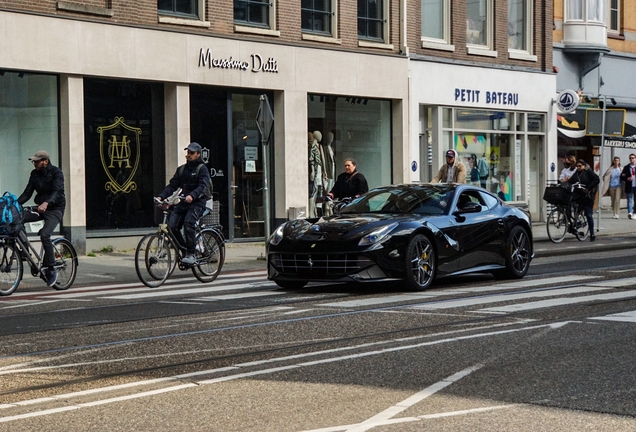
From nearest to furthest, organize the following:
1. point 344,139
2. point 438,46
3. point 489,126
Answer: point 344,139 < point 438,46 < point 489,126

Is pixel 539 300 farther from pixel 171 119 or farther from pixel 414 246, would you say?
pixel 171 119

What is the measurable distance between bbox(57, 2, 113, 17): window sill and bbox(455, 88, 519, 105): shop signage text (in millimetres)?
10833

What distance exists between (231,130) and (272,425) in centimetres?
1843

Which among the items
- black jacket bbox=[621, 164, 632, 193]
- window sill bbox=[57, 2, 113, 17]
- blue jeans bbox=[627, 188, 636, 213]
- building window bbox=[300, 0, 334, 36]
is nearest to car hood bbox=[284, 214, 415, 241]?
window sill bbox=[57, 2, 113, 17]

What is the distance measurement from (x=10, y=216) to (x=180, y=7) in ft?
32.2

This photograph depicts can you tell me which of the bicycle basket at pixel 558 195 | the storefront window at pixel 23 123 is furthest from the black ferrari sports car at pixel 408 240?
the bicycle basket at pixel 558 195

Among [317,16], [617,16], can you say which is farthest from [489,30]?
[617,16]

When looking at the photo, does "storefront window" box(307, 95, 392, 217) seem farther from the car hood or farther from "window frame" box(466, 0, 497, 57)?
the car hood

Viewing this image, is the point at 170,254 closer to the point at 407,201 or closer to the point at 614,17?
the point at 407,201

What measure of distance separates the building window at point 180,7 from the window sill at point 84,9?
4.36 feet

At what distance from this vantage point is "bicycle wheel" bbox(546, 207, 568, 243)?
24141 millimetres

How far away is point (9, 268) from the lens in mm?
14141

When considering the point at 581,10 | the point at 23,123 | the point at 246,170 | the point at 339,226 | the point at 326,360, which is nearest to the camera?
Answer: the point at 326,360

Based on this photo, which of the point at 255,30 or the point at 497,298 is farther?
the point at 255,30
